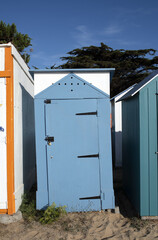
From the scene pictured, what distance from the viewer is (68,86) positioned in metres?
4.23

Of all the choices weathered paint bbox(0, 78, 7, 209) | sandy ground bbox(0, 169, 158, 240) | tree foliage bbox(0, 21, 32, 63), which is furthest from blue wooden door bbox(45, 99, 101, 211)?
tree foliage bbox(0, 21, 32, 63)

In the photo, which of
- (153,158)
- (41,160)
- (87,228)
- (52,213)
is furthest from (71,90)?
(87,228)

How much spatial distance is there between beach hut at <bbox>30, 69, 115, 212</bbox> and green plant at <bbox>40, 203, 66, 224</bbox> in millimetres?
163

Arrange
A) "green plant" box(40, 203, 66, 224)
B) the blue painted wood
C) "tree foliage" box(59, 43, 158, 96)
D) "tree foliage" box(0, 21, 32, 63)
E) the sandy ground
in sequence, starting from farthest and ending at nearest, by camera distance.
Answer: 1. "tree foliage" box(59, 43, 158, 96)
2. "tree foliage" box(0, 21, 32, 63)
3. the blue painted wood
4. "green plant" box(40, 203, 66, 224)
5. the sandy ground

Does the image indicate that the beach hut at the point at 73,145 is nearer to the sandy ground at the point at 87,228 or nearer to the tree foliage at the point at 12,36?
the sandy ground at the point at 87,228

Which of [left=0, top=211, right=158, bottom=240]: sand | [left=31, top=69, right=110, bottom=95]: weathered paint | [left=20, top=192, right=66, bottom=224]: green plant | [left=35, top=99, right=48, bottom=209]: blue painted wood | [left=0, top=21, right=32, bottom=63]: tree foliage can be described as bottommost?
[left=0, top=211, right=158, bottom=240]: sand

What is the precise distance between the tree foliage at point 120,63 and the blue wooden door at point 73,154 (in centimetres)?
1949

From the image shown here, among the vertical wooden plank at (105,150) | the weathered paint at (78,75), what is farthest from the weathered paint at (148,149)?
the weathered paint at (78,75)

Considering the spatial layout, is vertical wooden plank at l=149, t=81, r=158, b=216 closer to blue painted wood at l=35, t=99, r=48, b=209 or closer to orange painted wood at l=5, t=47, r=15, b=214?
blue painted wood at l=35, t=99, r=48, b=209

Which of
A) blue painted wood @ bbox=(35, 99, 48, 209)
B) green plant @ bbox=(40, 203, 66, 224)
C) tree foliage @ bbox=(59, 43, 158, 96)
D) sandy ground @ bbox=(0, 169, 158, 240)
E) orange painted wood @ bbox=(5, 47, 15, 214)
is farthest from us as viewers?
tree foliage @ bbox=(59, 43, 158, 96)

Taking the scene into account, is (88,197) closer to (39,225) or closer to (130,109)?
(39,225)

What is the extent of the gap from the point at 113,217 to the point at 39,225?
1.37m

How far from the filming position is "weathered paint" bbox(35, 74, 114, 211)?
13.7ft

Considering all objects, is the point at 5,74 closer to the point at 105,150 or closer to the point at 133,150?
the point at 105,150
